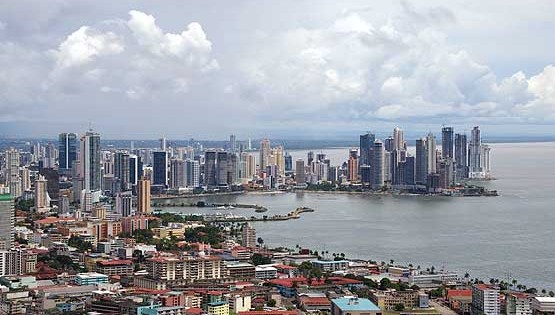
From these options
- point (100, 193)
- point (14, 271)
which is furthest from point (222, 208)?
point (14, 271)

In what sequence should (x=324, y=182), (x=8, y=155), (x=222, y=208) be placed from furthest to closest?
1. (x=324, y=182)
2. (x=8, y=155)
3. (x=222, y=208)

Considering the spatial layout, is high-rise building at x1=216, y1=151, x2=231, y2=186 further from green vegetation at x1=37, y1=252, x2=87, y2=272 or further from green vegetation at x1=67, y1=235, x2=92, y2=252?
green vegetation at x1=37, y1=252, x2=87, y2=272

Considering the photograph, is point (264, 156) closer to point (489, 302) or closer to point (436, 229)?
point (436, 229)

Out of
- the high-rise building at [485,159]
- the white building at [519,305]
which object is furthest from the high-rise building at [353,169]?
the white building at [519,305]

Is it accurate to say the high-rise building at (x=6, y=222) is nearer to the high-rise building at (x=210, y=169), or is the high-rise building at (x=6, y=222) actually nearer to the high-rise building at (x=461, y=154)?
the high-rise building at (x=210, y=169)

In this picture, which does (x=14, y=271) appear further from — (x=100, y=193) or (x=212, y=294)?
(x=100, y=193)

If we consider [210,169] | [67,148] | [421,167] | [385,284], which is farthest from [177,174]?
[385,284]
